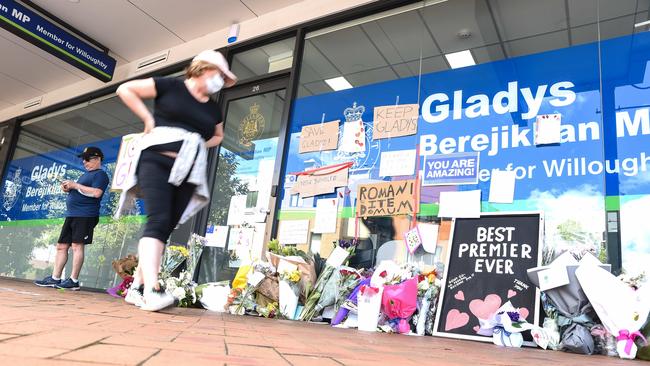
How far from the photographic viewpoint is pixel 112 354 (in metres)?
0.70

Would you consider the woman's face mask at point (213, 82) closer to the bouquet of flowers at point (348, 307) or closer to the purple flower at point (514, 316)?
the bouquet of flowers at point (348, 307)

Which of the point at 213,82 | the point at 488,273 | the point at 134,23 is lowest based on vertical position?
the point at 488,273

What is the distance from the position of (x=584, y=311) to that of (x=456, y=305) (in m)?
0.62

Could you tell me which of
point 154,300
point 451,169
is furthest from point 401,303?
point 154,300

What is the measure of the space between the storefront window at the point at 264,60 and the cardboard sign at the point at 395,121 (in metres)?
1.22

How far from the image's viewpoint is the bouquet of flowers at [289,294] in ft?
9.34

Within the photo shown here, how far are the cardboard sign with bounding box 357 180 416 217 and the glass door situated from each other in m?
0.84

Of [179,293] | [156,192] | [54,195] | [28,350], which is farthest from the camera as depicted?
[54,195]

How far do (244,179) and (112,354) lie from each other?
3452 mm

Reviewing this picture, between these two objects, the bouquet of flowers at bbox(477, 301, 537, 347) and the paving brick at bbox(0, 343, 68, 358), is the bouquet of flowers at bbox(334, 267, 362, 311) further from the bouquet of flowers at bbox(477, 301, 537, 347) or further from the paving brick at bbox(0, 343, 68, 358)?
the paving brick at bbox(0, 343, 68, 358)

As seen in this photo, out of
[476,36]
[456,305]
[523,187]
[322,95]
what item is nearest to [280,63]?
[322,95]

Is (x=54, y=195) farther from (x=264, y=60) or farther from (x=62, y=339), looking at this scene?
(x=62, y=339)

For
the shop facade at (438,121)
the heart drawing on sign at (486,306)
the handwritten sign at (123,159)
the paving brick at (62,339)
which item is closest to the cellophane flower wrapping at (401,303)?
the heart drawing on sign at (486,306)

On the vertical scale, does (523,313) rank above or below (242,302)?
above
